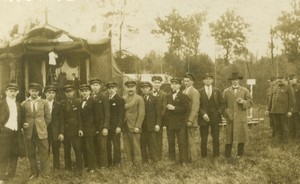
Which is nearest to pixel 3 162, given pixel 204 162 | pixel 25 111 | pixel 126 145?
pixel 25 111

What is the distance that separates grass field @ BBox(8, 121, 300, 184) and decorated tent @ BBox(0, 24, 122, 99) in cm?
446

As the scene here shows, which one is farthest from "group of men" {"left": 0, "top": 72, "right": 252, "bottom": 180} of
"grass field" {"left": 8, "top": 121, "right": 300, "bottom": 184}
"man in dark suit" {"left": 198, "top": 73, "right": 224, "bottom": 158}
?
"grass field" {"left": 8, "top": 121, "right": 300, "bottom": 184}

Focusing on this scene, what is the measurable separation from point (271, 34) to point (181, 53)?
4999 mm

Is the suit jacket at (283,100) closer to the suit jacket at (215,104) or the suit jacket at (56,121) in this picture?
the suit jacket at (215,104)

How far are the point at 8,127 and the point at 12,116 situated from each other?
0.17 m

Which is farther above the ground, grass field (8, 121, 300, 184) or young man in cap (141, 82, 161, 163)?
young man in cap (141, 82, 161, 163)

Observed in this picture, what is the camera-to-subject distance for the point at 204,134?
6.88 metres

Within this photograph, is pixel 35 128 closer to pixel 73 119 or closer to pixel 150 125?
pixel 73 119

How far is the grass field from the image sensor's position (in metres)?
5.30

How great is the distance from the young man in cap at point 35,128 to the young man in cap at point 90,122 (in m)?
0.60

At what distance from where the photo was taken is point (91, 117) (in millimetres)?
6172

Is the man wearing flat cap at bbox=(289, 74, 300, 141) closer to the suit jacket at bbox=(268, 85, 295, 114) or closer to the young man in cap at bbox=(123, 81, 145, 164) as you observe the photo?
the suit jacket at bbox=(268, 85, 295, 114)

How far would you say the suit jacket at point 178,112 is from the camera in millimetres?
6406

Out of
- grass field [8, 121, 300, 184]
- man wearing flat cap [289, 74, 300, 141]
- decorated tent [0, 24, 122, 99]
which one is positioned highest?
decorated tent [0, 24, 122, 99]
